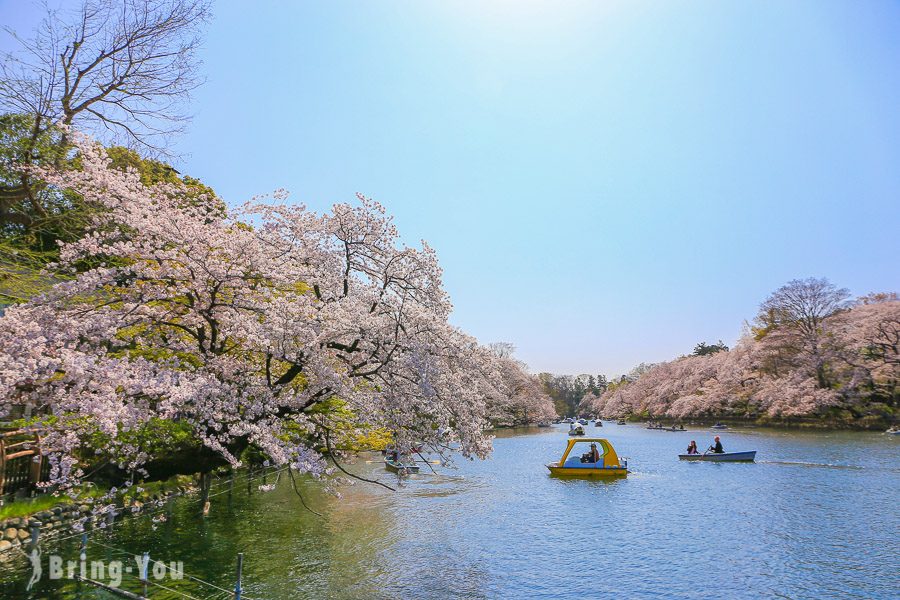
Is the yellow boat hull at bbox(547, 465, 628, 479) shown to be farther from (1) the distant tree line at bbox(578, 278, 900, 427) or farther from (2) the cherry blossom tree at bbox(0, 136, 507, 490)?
(1) the distant tree line at bbox(578, 278, 900, 427)

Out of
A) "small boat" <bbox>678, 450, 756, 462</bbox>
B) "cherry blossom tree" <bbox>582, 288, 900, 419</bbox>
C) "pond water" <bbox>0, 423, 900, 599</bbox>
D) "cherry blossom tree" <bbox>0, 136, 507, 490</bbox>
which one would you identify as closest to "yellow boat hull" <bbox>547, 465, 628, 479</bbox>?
"pond water" <bbox>0, 423, 900, 599</bbox>

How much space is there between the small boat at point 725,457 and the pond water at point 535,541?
5.16m

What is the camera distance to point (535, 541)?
17266 mm

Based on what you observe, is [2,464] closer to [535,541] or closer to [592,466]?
[535,541]

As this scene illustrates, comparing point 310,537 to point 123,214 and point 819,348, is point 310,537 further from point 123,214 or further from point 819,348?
point 819,348

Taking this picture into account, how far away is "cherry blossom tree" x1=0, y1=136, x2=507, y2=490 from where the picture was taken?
10.3 meters

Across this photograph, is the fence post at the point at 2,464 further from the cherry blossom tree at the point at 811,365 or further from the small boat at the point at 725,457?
the cherry blossom tree at the point at 811,365

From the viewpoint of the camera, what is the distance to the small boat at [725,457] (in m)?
34.4

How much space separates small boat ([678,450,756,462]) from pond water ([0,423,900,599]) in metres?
5.16

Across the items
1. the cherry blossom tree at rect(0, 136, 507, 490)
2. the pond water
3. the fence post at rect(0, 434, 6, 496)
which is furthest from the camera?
the pond water

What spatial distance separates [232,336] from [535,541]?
1143 cm

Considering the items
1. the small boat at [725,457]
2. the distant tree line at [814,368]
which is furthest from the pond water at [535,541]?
the distant tree line at [814,368]

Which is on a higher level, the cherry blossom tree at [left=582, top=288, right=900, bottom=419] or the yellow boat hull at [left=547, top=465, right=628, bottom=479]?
the cherry blossom tree at [left=582, top=288, right=900, bottom=419]

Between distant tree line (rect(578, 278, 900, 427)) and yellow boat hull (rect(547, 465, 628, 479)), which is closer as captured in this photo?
yellow boat hull (rect(547, 465, 628, 479))
